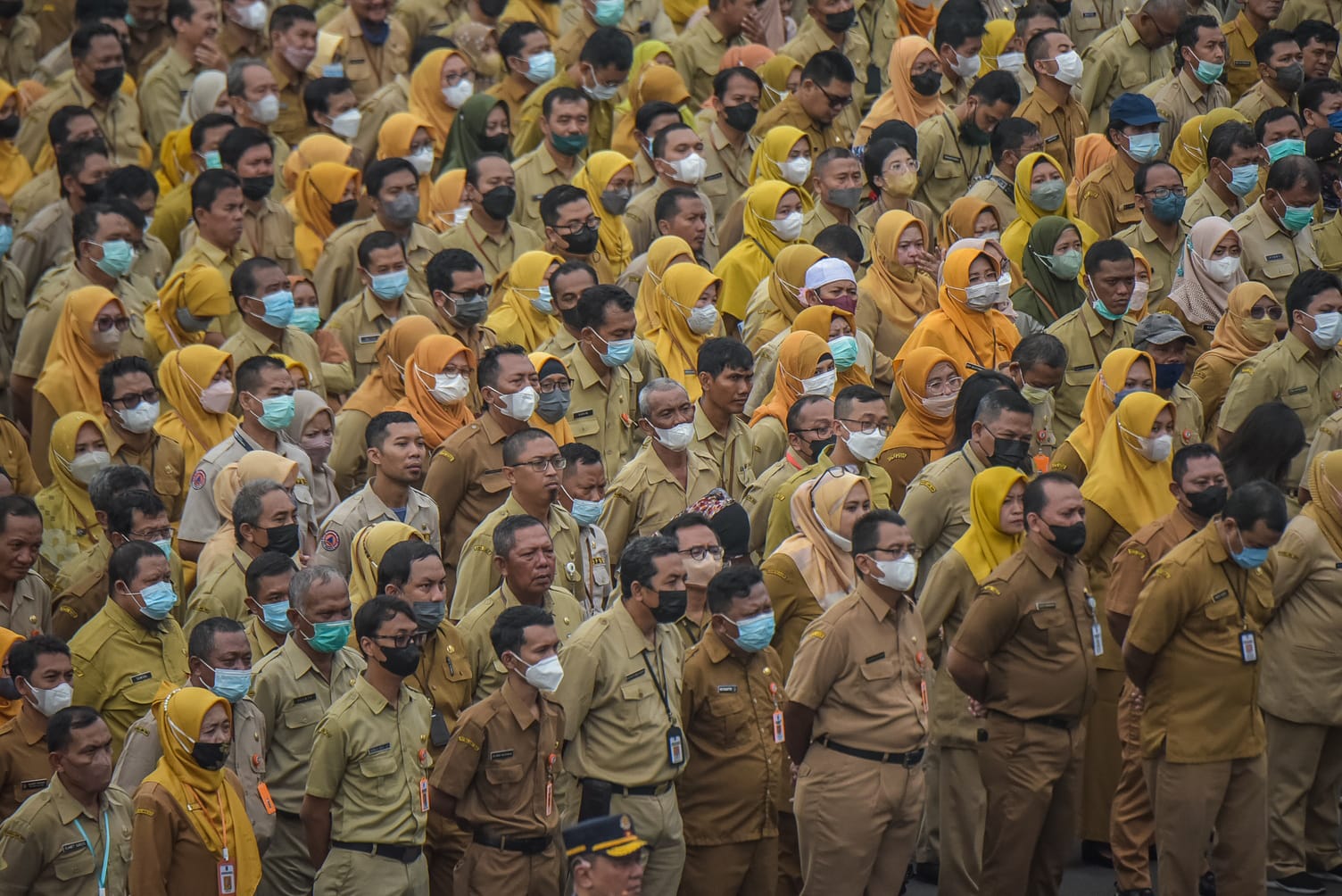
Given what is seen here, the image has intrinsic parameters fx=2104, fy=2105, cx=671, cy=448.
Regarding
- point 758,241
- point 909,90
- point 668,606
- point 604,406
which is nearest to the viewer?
point 668,606

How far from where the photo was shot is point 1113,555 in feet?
31.8

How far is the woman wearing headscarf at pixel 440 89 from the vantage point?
1506 centimetres

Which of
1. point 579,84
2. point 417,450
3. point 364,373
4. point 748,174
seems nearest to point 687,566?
point 417,450

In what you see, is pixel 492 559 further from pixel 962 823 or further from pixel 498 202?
pixel 498 202

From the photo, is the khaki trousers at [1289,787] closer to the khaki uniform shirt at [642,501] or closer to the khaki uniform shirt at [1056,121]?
the khaki uniform shirt at [642,501]

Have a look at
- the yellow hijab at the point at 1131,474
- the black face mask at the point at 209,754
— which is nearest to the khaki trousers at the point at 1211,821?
the yellow hijab at the point at 1131,474

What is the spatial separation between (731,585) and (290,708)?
190 cm

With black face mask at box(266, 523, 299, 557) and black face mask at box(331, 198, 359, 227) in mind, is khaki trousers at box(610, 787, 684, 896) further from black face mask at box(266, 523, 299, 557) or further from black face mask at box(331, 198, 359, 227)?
black face mask at box(331, 198, 359, 227)

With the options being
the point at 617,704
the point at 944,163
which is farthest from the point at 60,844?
the point at 944,163

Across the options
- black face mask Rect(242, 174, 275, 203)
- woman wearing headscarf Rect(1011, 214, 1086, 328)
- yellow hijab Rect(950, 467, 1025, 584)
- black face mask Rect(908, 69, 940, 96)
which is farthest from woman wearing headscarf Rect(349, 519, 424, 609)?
black face mask Rect(908, 69, 940, 96)

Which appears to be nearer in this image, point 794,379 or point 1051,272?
point 794,379

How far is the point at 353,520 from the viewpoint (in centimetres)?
969

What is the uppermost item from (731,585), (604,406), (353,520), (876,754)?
(731,585)

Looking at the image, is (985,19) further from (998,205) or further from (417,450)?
(417,450)
